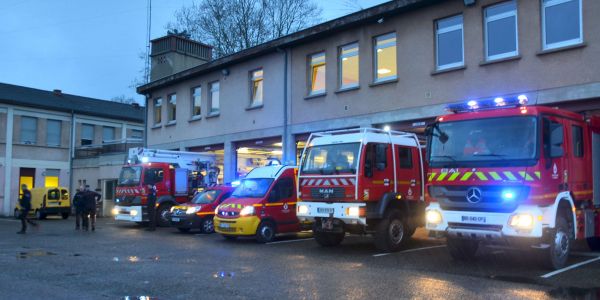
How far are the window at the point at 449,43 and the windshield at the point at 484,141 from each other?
6321 mm

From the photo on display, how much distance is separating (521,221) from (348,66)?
1142 cm

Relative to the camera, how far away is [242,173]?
82.3 feet

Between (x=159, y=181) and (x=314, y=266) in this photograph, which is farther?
(x=159, y=181)

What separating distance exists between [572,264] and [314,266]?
5.03 m

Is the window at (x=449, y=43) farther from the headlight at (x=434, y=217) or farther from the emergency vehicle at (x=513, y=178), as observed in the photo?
the headlight at (x=434, y=217)

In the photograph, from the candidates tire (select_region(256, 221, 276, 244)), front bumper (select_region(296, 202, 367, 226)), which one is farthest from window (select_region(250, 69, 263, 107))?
front bumper (select_region(296, 202, 367, 226))

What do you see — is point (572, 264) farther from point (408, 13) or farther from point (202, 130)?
point (202, 130)

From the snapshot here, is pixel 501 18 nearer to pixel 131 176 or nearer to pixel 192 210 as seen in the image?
pixel 192 210

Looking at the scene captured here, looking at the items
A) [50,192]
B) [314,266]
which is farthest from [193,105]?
[314,266]

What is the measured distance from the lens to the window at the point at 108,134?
1715 inches

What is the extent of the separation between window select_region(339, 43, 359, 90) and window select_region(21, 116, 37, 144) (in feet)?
92.2

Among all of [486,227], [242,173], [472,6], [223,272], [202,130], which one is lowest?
[223,272]

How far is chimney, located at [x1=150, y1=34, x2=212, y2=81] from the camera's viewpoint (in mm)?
30141

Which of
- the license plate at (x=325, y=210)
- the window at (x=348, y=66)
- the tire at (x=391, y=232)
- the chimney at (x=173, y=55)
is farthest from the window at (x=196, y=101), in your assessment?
the tire at (x=391, y=232)
